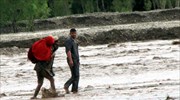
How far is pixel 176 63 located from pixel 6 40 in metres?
23.5

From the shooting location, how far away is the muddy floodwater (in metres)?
15.2

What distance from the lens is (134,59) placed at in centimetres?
2691

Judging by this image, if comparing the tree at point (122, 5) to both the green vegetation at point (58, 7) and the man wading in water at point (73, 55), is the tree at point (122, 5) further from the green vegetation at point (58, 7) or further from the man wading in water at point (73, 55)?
A: the man wading in water at point (73, 55)

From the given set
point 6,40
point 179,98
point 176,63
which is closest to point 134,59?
point 176,63

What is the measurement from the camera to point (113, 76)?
20.9 metres

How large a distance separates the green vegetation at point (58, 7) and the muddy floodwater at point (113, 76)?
97.9ft

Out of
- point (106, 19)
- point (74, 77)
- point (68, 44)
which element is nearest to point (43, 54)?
point (68, 44)

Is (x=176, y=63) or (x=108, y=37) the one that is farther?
(x=108, y=37)

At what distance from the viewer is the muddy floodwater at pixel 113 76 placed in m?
15.2

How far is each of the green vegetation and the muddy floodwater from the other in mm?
29834

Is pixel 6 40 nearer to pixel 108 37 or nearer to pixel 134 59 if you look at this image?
pixel 108 37

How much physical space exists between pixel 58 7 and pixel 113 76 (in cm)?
6605

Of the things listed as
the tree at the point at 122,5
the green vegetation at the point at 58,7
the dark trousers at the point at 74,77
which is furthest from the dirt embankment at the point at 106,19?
the dark trousers at the point at 74,77

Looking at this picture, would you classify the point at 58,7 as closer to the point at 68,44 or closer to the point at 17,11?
the point at 17,11
